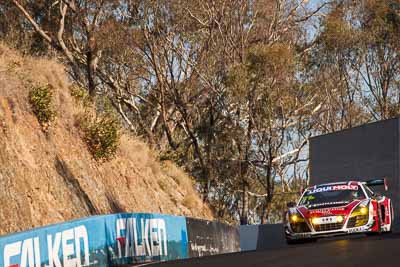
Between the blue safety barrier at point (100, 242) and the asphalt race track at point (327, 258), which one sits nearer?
the asphalt race track at point (327, 258)

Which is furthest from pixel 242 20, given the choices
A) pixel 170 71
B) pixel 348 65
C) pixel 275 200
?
pixel 275 200

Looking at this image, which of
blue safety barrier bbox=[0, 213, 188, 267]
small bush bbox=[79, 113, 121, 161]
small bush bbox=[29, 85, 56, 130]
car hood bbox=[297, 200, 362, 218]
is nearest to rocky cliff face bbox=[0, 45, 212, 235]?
small bush bbox=[29, 85, 56, 130]

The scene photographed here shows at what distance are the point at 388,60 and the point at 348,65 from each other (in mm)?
2397

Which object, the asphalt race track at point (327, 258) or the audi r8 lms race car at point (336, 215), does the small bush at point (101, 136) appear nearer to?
the audi r8 lms race car at point (336, 215)

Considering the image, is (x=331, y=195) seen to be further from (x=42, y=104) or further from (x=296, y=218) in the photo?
(x=42, y=104)

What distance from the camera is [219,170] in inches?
1854

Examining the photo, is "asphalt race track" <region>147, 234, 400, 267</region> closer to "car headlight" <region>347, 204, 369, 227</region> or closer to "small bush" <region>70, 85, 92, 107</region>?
"car headlight" <region>347, 204, 369, 227</region>

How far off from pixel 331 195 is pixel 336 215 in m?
1.16

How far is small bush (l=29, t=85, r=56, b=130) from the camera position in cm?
2494

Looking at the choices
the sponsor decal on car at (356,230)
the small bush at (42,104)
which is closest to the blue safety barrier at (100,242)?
the sponsor decal on car at (356,230)

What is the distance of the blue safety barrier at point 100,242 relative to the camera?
12.7m

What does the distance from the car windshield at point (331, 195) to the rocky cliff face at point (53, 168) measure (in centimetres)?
654

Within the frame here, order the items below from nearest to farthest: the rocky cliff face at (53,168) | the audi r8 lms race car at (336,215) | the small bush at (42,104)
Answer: the audi r8 lms race car at (336,215), the rocky cliff face at (53,168), the small bush at (42,104)

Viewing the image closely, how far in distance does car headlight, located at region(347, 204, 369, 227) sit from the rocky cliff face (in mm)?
7423
